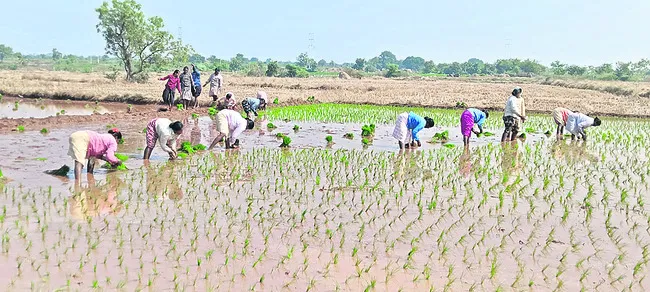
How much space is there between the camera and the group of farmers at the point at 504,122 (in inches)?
447

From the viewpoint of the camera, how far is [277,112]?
19969 mm

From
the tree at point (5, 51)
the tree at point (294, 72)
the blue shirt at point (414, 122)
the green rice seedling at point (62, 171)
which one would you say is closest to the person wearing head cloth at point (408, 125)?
the blue shirt at point (414, 122)

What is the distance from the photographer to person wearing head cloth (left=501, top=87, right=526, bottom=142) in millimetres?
13151

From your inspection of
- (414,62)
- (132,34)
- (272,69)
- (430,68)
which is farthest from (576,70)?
(414,62)

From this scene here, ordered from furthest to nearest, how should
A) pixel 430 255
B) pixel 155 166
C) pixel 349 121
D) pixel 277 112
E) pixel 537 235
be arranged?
A: pixel 277 112
pixel 349 121
pixel 155 166
pixel 537 235
pixel 430 255

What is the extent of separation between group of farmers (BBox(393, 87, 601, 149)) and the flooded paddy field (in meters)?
0.54

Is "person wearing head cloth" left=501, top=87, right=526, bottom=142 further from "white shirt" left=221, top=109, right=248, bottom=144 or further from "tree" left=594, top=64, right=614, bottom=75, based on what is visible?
"tree" left=594, top=64, right=614, bottom=75

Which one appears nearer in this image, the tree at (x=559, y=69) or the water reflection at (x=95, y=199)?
the water reflection at (x=95, y=199)

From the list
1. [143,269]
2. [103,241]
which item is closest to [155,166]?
[103,241]

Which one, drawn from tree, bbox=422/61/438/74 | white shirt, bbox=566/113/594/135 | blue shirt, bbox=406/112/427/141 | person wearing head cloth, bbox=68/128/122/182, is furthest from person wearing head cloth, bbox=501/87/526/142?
tree, bbox=422/61/438/74

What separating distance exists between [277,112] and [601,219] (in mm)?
14070

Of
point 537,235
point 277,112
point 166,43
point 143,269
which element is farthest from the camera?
point 166,43

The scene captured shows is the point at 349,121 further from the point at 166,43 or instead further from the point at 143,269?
the point at 166,43

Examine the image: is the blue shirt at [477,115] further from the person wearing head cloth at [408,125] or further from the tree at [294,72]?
the tree at [294,72]
